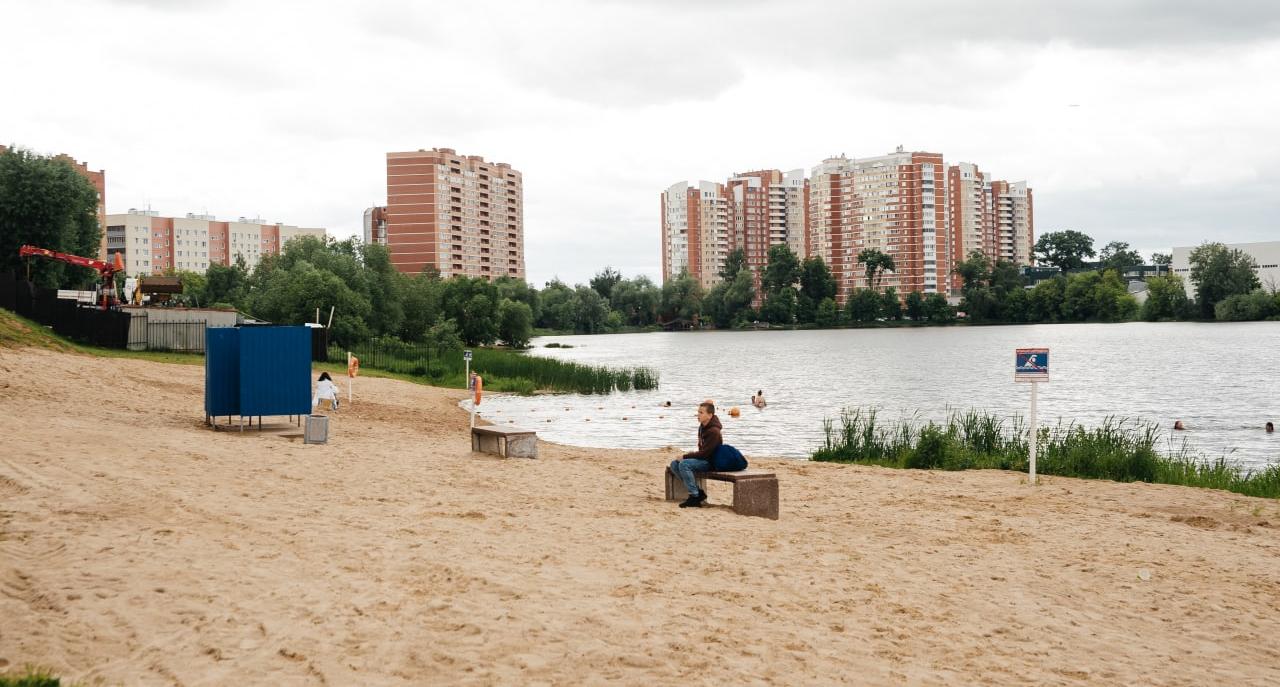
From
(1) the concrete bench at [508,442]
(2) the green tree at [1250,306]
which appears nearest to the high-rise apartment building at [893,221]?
(2) the green tree at [1250,306]

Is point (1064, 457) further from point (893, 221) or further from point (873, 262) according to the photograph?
point (893, 221)

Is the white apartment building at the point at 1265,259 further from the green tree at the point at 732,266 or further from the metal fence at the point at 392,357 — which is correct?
the metal fence at the point at 392,357

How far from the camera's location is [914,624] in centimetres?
796

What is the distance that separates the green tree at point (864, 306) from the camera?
525 feet

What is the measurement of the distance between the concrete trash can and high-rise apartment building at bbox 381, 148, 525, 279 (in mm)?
123998

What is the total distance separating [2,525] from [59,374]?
18124 mm

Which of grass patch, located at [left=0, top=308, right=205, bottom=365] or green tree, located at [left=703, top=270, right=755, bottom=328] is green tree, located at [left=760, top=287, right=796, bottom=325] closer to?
green tree, located at [left=703, top=270, right=755, bottom=328]

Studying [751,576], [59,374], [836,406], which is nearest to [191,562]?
[751,576]

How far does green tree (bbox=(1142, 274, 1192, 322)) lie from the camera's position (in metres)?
137

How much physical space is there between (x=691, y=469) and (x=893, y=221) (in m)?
168

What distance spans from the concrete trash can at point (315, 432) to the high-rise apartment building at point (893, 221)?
158m

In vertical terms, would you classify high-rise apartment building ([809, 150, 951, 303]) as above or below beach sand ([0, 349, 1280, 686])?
above

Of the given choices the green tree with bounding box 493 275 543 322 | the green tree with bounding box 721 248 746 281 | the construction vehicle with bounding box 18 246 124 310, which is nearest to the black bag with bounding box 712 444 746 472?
the construction vehicle with bounding box 18 246 124 310

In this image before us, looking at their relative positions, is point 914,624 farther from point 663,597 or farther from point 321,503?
point 321,503
